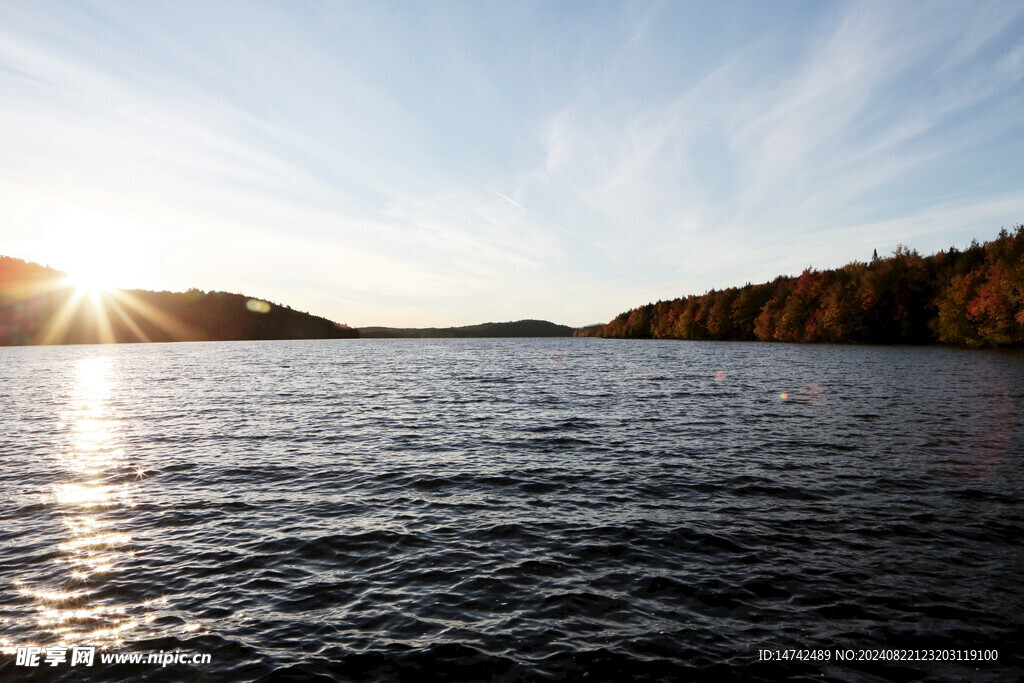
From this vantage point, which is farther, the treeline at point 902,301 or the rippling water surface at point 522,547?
the treeline at point 902,301

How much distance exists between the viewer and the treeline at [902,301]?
90875mm

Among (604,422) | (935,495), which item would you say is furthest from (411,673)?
(604,422)

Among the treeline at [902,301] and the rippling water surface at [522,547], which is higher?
the treeline at [902,301]

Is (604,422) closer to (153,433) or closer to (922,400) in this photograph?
(922,400)

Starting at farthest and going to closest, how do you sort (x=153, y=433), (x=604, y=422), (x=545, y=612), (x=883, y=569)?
(x=604, y=422) → (x=153, y=433) → (x=883, y=569) → (x=545, y=612)

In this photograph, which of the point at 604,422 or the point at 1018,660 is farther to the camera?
the point at 604,422

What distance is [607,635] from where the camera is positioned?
372 inches

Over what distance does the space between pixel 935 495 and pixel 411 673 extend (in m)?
17.9

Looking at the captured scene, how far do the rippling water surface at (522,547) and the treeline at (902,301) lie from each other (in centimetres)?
8597

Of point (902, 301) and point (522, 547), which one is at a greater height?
point (902, 301)

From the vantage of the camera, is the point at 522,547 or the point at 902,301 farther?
the point at 902,301

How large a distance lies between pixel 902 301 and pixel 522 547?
149m

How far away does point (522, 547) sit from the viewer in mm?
13312

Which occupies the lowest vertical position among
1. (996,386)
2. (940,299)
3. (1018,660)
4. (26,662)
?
(26,662)
